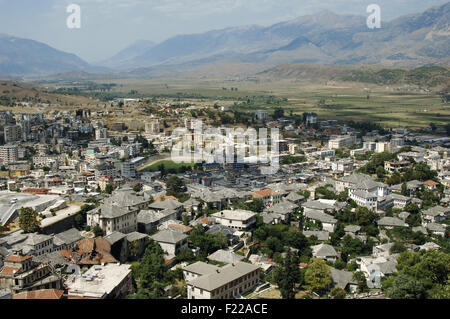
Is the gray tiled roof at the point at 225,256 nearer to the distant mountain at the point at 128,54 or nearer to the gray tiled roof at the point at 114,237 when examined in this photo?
the gray tiled roof at the point at 114,237

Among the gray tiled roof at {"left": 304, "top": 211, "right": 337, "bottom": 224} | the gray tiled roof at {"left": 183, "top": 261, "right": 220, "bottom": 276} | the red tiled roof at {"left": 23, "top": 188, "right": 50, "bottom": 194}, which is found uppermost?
the red tiled roof at {"left": 23, "top": 188, "right": 50, "bottom": 194}

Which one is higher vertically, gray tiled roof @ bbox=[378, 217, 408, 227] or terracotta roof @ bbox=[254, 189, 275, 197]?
terracotta roof @ bbox=[254, 189, 275, 197]

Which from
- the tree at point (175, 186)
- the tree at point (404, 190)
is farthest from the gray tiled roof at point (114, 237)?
the tree at point (404, 190)

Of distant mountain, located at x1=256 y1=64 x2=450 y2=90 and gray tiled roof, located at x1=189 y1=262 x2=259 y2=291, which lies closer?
gray tiled roof, located at x1=189 y1=262 x2=259 y2=291

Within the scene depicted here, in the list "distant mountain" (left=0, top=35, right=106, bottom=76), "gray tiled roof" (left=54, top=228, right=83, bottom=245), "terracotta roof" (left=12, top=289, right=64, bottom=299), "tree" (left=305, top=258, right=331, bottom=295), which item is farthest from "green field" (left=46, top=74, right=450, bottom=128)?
"distant mountain" (left=0, top=35, right=106, bottom=76)

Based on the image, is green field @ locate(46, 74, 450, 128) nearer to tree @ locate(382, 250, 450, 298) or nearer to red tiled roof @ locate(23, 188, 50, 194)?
red tiled roof @ locate(23, 188, 50, 194)

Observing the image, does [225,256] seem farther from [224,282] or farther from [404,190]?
[404,190]

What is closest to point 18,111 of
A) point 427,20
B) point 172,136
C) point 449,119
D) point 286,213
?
point 172,136

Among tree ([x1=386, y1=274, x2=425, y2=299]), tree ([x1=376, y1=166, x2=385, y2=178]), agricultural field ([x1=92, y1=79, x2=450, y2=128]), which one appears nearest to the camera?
tree ([x1=386, y1=274, x2=425, y2=299])
